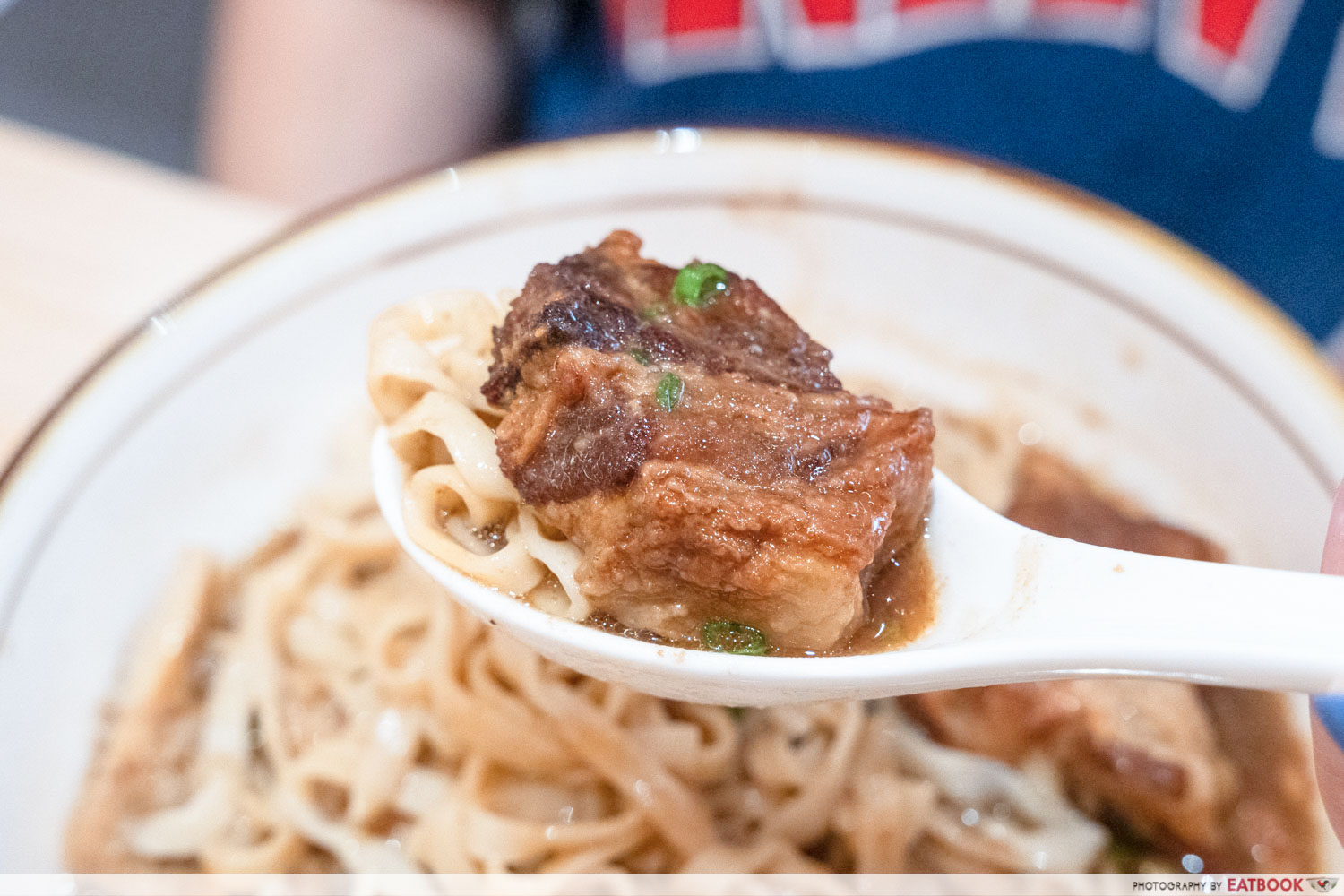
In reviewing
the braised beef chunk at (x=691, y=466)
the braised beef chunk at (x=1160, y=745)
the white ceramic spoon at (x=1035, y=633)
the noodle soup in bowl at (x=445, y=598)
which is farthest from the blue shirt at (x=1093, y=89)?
the white ceramic spoon at (x=1035, y=633)

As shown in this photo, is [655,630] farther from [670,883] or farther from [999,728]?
[999,728]

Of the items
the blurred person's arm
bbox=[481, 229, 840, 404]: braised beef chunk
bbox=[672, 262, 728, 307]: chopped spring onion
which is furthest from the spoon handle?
the blurred person's arm

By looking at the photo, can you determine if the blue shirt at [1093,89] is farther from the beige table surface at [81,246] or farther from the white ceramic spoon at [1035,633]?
the white ceramic spoon at [1035,633]

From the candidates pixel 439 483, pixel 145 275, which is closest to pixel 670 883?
pixel 439 483

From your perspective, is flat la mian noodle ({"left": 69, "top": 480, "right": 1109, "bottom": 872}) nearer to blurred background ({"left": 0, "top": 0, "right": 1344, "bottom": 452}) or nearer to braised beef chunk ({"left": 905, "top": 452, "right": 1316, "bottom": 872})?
braised beef chunk ({"left": 905, "top": 452, "right": 1316, "bottom": 872})

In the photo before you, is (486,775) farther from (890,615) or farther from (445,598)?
(890,615)

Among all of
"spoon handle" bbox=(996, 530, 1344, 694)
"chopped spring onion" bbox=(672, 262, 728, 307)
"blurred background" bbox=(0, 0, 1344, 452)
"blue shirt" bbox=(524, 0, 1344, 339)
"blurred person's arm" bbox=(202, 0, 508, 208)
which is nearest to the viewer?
"spoon handle" bbox=(996, 530, 1344, 694)
